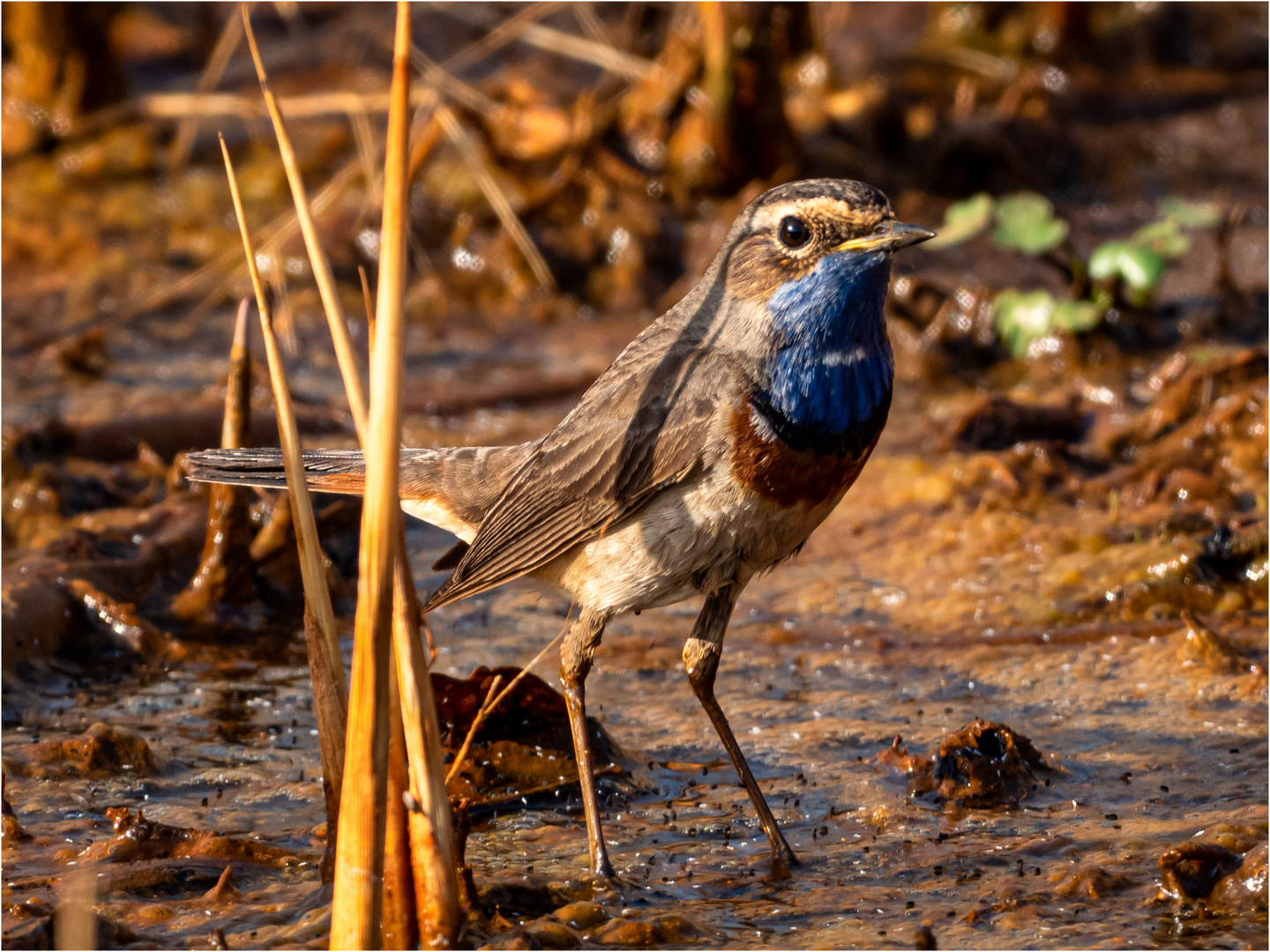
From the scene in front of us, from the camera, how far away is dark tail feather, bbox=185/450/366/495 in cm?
464

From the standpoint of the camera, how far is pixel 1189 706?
4.73m

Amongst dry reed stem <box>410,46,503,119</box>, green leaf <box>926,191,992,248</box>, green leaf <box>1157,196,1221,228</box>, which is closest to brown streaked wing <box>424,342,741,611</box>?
green leaf <box>926,191,992,248</box>

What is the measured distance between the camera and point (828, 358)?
13.3 ft

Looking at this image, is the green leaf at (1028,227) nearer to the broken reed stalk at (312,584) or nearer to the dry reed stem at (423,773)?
the broken reed stalk at (312,584)

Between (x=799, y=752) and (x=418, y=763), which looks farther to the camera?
(x=799, y=752)

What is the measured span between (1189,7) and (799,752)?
810 cm

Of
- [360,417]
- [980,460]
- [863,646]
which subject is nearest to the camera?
[360,417]

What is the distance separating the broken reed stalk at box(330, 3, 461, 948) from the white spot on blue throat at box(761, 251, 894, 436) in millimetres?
1555

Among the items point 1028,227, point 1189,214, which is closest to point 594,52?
point 1028,227

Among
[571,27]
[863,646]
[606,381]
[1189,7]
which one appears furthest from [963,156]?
[606,381]

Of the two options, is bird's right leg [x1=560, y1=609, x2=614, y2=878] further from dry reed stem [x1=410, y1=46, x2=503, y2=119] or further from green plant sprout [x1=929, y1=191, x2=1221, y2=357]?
dry reed stem [x1=410, y1=46, x2=503, y2=119]

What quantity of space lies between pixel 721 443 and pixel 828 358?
389mm

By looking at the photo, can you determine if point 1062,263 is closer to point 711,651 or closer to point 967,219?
point 967,219

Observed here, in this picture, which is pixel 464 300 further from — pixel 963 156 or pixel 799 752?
pixel 799 752
